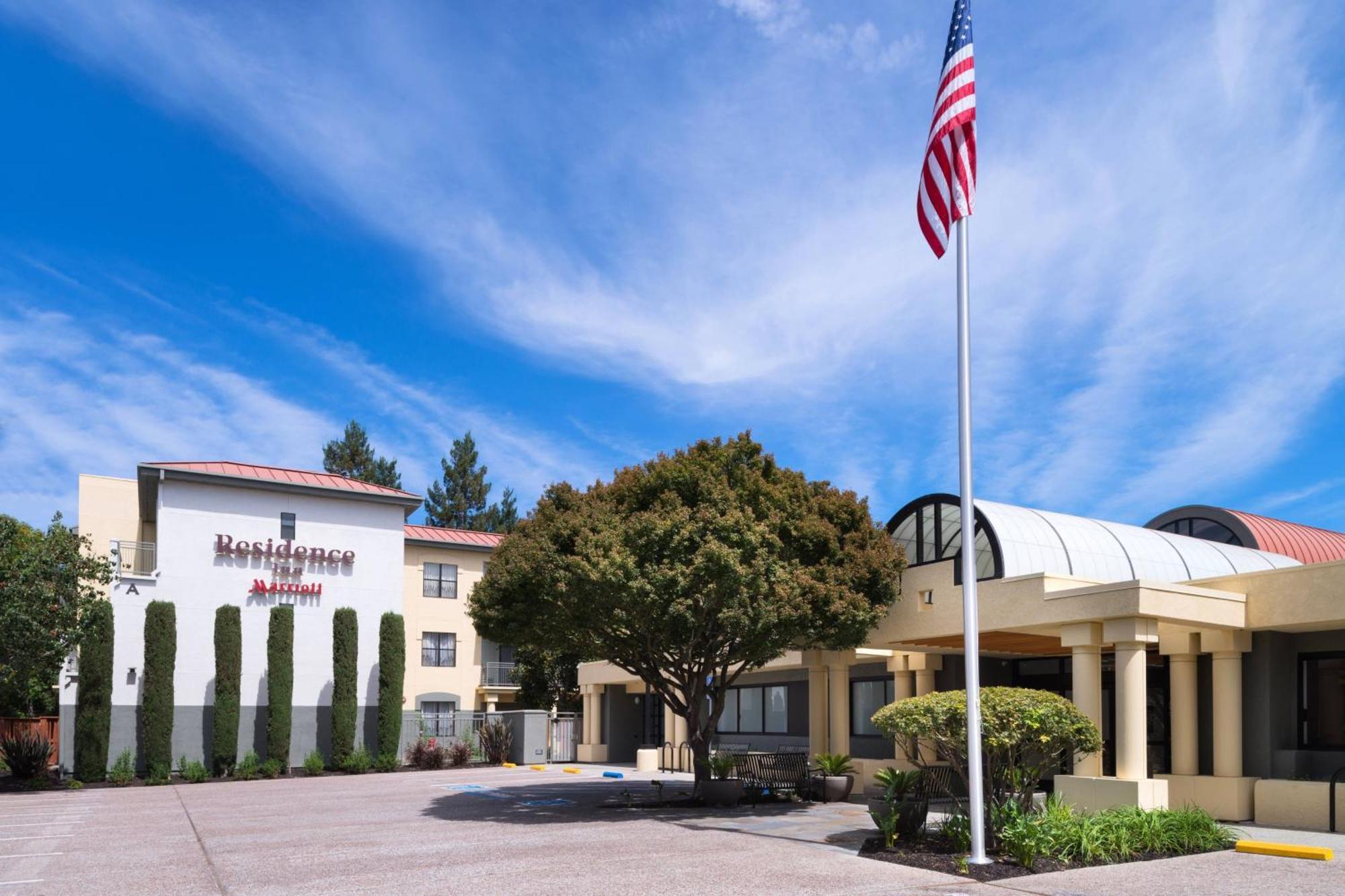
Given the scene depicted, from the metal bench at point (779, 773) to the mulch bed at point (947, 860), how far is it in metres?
6.88

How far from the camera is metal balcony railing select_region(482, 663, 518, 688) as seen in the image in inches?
1751

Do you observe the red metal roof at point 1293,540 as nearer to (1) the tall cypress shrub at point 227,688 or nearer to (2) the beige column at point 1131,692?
(2) the beige column at point 1131,692

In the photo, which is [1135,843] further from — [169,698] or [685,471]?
[169,698]

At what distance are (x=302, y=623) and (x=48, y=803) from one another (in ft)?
42.8

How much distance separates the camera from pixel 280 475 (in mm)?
38000

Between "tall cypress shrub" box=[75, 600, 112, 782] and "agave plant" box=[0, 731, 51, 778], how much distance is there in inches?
36.0

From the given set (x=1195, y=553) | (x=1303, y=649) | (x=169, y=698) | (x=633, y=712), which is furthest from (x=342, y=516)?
(x=1303, y=649)

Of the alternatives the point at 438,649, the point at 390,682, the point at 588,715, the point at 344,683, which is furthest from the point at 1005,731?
the point at 438,649

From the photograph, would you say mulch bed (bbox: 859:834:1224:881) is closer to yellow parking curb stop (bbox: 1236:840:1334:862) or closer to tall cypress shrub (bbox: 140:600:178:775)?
yellow parking curb stop (bbox: 1236:840:1334:862)

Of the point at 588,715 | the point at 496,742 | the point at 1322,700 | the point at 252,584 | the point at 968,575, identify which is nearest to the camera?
the point at 968,575

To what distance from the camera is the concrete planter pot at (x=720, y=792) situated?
2050 cm

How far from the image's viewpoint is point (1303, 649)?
60.3ft

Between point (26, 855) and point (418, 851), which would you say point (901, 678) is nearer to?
point (418, 851)

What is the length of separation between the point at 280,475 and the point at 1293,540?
1218 inches
